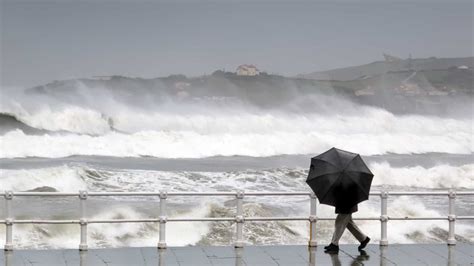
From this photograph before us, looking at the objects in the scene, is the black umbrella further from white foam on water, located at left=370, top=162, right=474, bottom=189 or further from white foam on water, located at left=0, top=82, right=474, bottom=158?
white foam on water, located at left=0, top=82, right=474, bottom=158

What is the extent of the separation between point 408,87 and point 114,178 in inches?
2344

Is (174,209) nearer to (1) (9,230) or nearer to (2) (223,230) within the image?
(2) (223,230)

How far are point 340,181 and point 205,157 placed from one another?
49.9 m

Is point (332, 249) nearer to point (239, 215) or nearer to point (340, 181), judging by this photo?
point (340, 181)

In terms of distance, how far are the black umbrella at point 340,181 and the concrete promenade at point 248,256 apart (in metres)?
0.81

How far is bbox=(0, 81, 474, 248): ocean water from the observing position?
22703mm

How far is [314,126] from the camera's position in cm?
8081

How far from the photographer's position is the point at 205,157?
6234cm

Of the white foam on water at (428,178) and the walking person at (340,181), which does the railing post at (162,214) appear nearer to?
the walking person at (340,181)

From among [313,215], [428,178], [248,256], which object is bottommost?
[428,178]

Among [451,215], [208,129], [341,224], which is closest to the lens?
[341,224]

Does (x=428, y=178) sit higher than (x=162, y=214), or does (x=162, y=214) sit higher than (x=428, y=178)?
(x=162, y=214)

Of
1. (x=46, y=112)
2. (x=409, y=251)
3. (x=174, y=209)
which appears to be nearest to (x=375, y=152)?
(x=46, y=112)

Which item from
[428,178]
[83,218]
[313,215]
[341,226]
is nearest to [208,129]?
[428,178]
